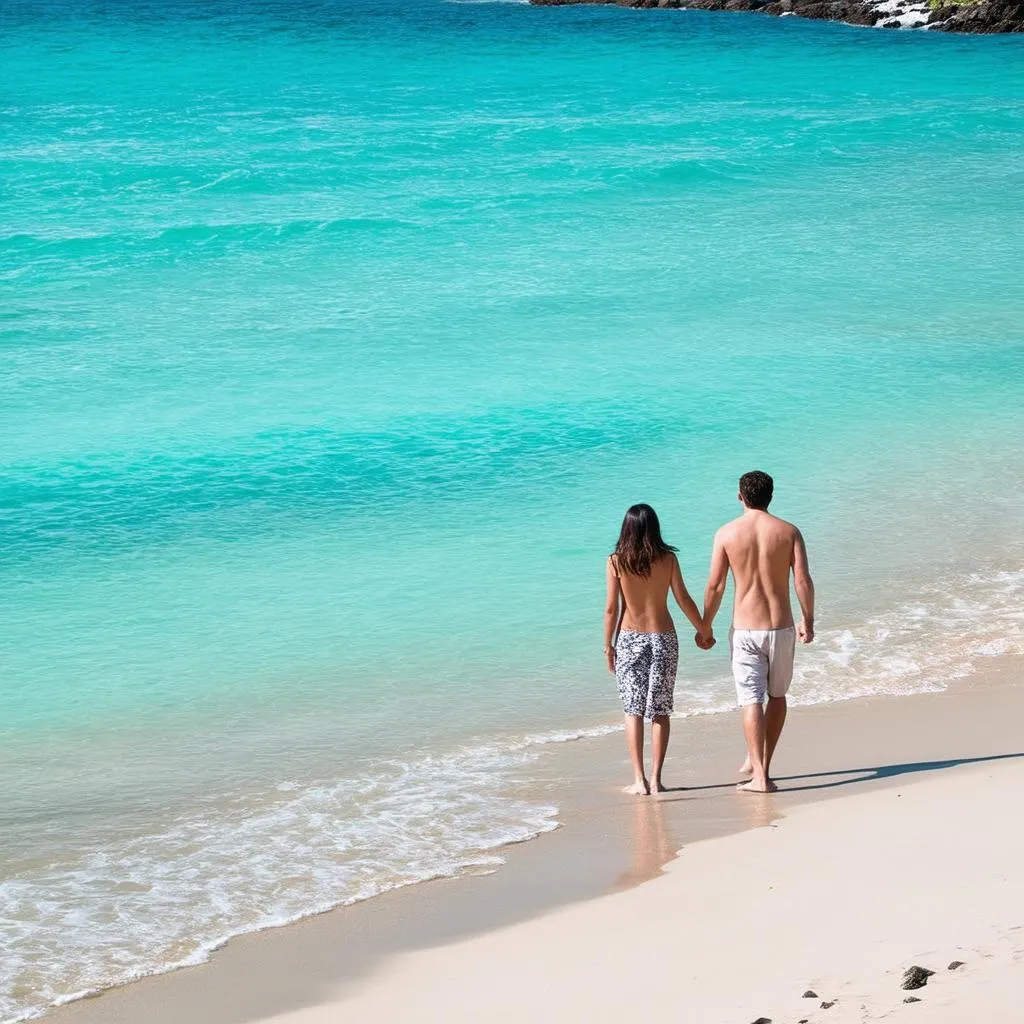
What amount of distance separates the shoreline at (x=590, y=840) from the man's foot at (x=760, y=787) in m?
0.08

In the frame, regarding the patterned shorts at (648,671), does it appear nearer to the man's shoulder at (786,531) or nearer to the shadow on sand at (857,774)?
the shadow on sand at (857,774)

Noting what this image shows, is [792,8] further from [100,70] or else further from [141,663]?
[141,663]

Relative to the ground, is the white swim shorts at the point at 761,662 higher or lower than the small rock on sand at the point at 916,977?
higher

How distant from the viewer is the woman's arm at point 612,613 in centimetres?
675

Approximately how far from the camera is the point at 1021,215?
24.4m

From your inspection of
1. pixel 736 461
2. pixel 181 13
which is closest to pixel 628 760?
pixel 736 461

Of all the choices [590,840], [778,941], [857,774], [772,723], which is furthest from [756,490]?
[778,941]

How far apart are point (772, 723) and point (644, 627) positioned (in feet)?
2.45

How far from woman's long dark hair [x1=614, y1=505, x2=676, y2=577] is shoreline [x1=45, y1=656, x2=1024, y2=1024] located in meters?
1.12

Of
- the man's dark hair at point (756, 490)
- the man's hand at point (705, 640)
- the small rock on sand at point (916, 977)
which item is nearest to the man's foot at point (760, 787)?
the man's hand at point (705, 640)

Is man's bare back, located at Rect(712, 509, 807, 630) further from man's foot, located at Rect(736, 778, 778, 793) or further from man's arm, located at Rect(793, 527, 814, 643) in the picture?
man's foot, located at Rect(736, 778, 778, 793)

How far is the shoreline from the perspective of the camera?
5516 millimetres

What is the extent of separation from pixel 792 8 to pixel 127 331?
4057cm

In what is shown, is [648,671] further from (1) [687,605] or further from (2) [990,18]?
(2) [990,18]
